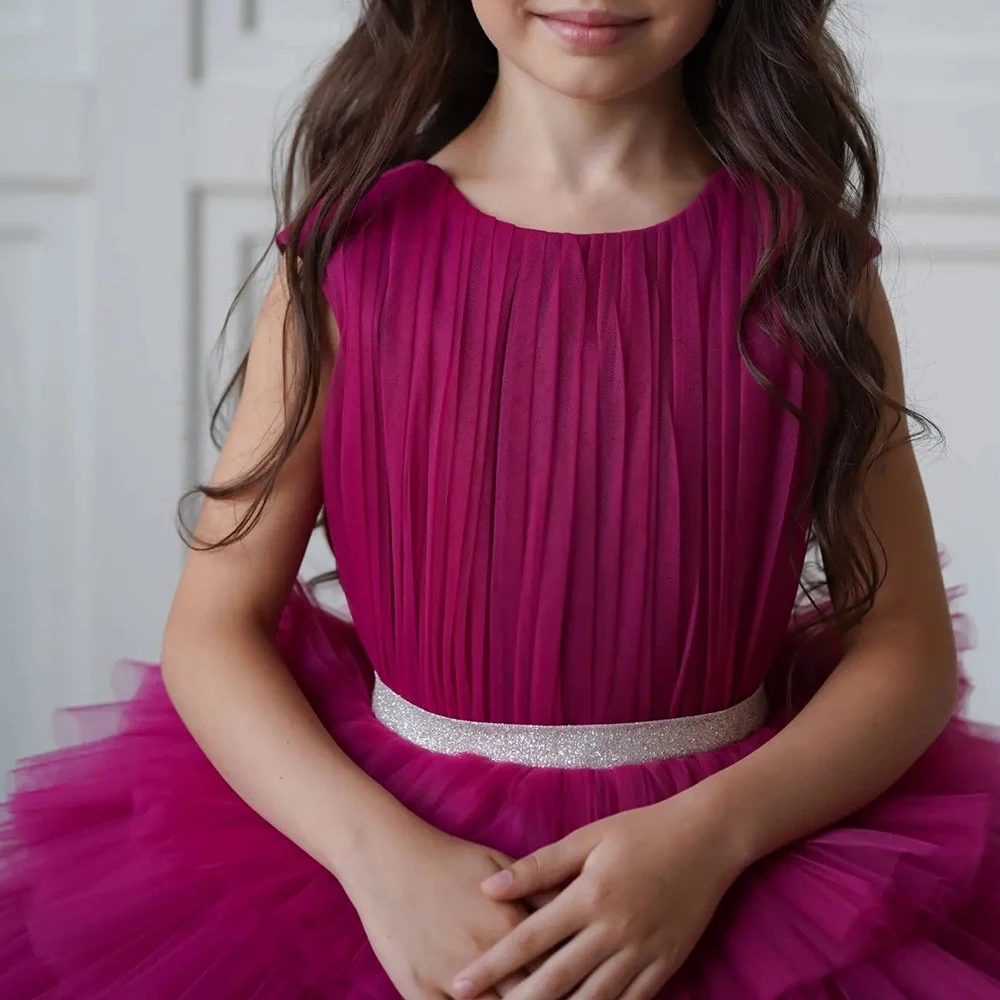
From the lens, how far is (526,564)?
82cm

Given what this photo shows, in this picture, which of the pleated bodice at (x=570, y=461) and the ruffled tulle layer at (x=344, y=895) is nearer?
the ruffled tulle layer at (x=344, y=895)

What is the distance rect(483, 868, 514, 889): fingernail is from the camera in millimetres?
715

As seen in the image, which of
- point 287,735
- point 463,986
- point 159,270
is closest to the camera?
point 463,986

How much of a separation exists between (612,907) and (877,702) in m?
0.22

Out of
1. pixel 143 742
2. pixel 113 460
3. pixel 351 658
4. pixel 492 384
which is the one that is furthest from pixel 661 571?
pixel 113 460

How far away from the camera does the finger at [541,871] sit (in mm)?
717

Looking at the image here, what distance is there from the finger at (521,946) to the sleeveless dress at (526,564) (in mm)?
68

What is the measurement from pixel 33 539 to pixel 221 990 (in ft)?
3.42

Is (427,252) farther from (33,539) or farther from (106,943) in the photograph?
(33,539)

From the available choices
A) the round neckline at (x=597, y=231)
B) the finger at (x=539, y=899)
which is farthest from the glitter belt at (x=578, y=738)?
the round neckline at (x=597, y=231)

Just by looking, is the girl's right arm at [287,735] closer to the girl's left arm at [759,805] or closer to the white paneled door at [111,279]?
the girl's left arm at [759,805]

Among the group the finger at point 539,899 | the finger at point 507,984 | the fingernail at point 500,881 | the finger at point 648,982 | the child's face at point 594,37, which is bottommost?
the finger at point 507,984

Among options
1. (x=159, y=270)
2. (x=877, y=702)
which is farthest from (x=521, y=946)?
(x=159, y=270)

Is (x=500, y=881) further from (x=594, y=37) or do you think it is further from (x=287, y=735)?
(x=594, y=37)
